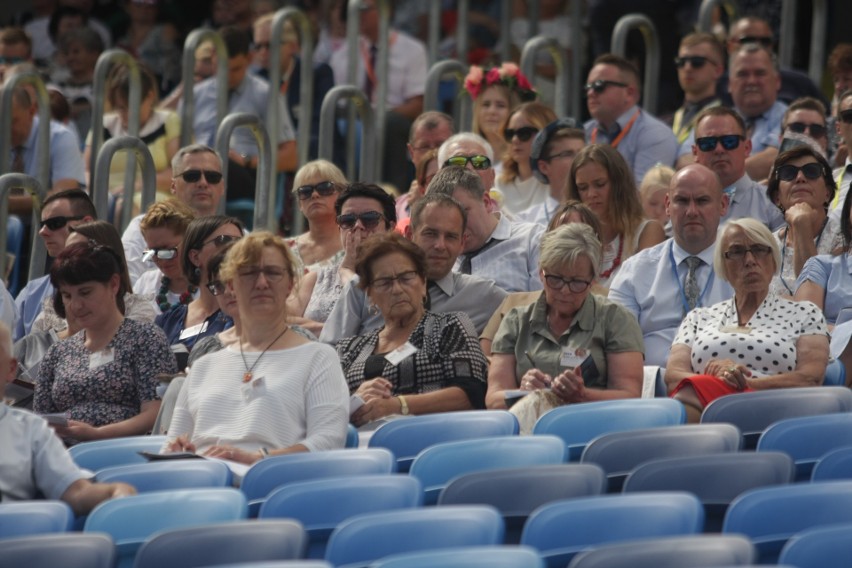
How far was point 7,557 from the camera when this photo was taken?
149 inches

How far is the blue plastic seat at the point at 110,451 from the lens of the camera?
5094mm

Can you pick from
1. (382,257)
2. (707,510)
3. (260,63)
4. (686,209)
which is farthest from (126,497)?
(260,63)

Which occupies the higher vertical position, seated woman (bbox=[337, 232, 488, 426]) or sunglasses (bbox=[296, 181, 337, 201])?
sunglasses (bbox=[296, 181, 337, 201])

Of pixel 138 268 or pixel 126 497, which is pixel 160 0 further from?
pixel 126 497

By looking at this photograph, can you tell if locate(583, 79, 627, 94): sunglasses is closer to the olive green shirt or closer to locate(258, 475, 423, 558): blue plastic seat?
the olive green shirt

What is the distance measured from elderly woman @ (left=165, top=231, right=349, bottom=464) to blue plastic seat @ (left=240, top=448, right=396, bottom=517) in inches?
18.3

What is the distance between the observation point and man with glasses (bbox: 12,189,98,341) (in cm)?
717

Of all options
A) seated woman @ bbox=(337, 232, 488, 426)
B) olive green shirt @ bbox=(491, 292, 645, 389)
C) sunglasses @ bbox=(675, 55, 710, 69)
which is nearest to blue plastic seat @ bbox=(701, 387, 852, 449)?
olive green shirt @ bbox=(491, 292, 645, 389)

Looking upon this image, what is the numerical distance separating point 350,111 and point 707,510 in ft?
14.7

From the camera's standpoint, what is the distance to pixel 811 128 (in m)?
7.65

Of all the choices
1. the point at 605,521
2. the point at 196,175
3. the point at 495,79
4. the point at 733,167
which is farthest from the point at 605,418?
the point at 495,79

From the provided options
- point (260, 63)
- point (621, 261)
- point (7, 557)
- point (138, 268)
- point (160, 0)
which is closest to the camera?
point (7, 557)

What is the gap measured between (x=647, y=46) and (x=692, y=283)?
3.07 metres

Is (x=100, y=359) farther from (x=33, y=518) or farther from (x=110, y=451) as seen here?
(x=33, y=518)
